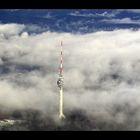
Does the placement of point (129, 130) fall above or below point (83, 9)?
below

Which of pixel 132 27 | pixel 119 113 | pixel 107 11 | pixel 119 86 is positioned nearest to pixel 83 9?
pixel 107 11

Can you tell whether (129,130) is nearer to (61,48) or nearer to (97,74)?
(97,74)

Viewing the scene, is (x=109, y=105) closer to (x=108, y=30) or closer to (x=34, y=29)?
(x=108, y=30)

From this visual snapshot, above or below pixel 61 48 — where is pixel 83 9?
above

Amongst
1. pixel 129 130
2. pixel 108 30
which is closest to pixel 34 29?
pixel 108 30

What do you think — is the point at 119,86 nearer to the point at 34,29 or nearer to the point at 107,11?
the point at 107,11
